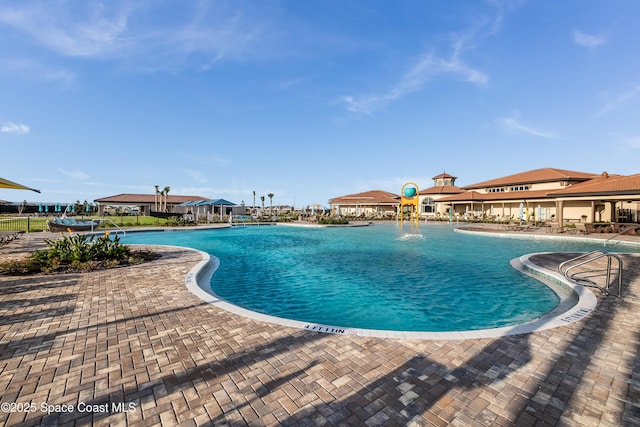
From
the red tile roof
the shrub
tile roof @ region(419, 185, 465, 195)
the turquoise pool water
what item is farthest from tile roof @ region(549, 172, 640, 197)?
the red tile roof

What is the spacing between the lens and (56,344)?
153 inches

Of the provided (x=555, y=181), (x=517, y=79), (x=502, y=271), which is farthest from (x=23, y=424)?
(x=555, y=181)

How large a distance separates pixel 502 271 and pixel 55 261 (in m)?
14.1

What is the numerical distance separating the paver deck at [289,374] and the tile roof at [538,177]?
35.2m

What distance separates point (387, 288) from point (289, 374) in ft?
17.2

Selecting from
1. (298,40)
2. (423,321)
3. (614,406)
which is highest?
(298,40)

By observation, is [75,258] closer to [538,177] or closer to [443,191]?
[538,177]

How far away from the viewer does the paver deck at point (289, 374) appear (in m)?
2.59

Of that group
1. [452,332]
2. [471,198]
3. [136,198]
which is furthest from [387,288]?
[136,198]

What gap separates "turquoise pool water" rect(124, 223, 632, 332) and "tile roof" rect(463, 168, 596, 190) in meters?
25.9

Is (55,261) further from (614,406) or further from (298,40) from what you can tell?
(298,40)

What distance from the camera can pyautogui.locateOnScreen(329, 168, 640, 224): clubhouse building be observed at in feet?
66.5

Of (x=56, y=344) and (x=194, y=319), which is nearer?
(x=56, y=344)

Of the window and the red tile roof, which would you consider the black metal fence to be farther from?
the window
